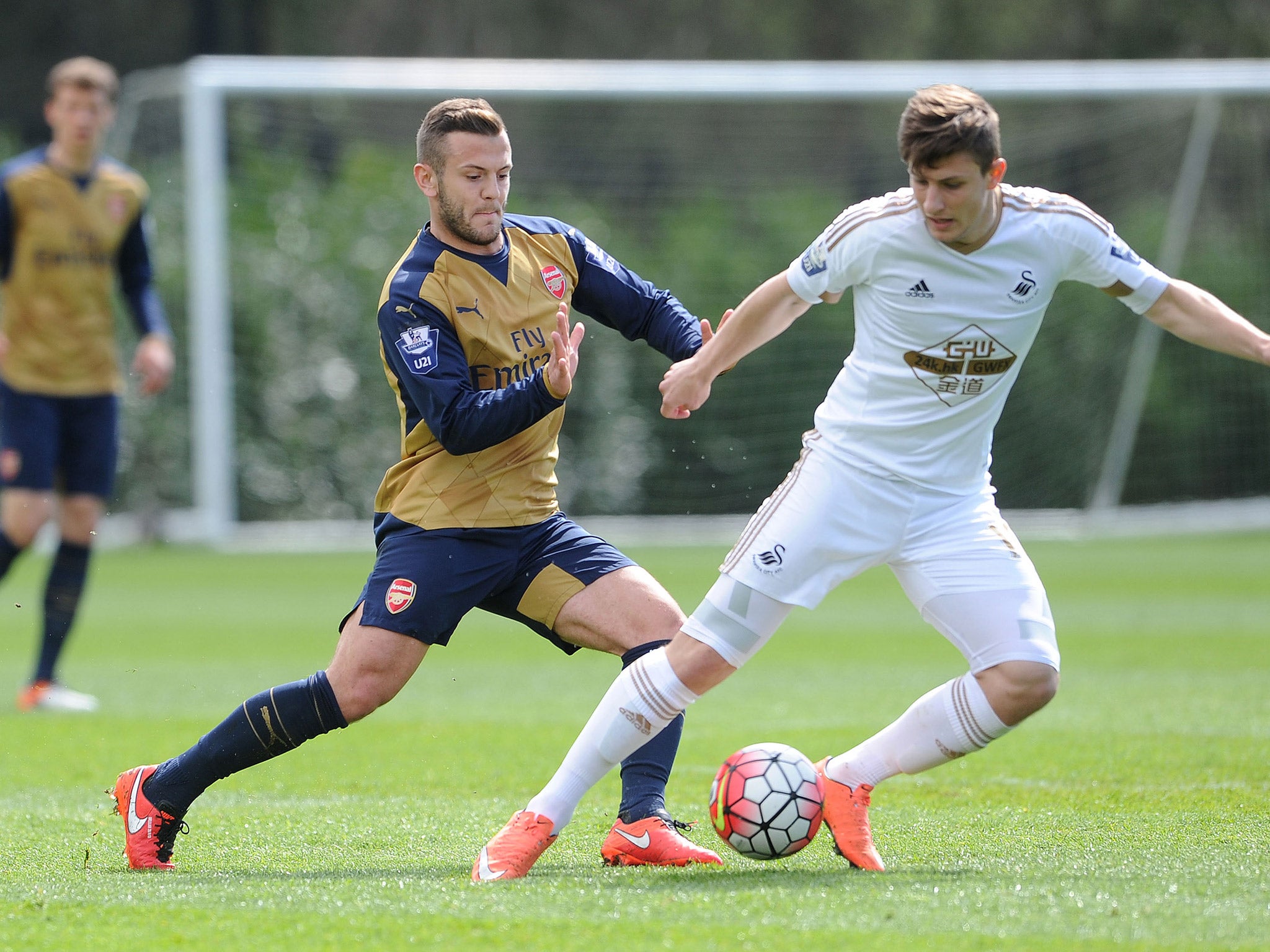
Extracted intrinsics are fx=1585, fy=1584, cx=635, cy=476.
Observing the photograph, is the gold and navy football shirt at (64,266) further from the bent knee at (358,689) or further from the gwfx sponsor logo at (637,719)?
the gwfx sponsor logo at (637,719)

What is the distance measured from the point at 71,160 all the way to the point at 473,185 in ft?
15.0

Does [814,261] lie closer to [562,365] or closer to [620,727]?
[562,365]

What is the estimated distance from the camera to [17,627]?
11562 mm

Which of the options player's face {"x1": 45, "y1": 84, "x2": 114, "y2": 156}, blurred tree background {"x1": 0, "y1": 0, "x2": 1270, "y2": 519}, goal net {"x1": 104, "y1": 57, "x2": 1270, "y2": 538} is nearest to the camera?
player's face {"x1": 45, "y1": 84, "x2": 114, "y2": 156}

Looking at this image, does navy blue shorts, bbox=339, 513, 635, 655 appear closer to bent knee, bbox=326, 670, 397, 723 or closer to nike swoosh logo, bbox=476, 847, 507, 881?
bent knee, bbox=326, 670, 397, 723

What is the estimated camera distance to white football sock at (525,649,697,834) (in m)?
4.07

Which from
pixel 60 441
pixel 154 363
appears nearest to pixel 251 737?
pixel 154 363

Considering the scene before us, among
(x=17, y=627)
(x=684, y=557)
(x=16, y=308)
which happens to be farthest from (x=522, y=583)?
(x=684, y=557)

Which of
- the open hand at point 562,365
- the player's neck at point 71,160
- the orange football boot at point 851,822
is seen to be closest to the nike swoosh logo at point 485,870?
the orange football boot at point 851,822

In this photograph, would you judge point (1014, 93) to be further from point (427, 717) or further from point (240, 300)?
point (427, 717)

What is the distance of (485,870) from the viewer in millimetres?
3961

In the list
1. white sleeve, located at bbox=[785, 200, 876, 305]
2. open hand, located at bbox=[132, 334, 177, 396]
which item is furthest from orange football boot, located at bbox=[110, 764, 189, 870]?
open hand, located at bbox=[132, 334, 177, 396]

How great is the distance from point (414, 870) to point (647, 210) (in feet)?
45.0

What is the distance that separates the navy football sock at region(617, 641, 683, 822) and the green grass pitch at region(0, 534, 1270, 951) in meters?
0.19
